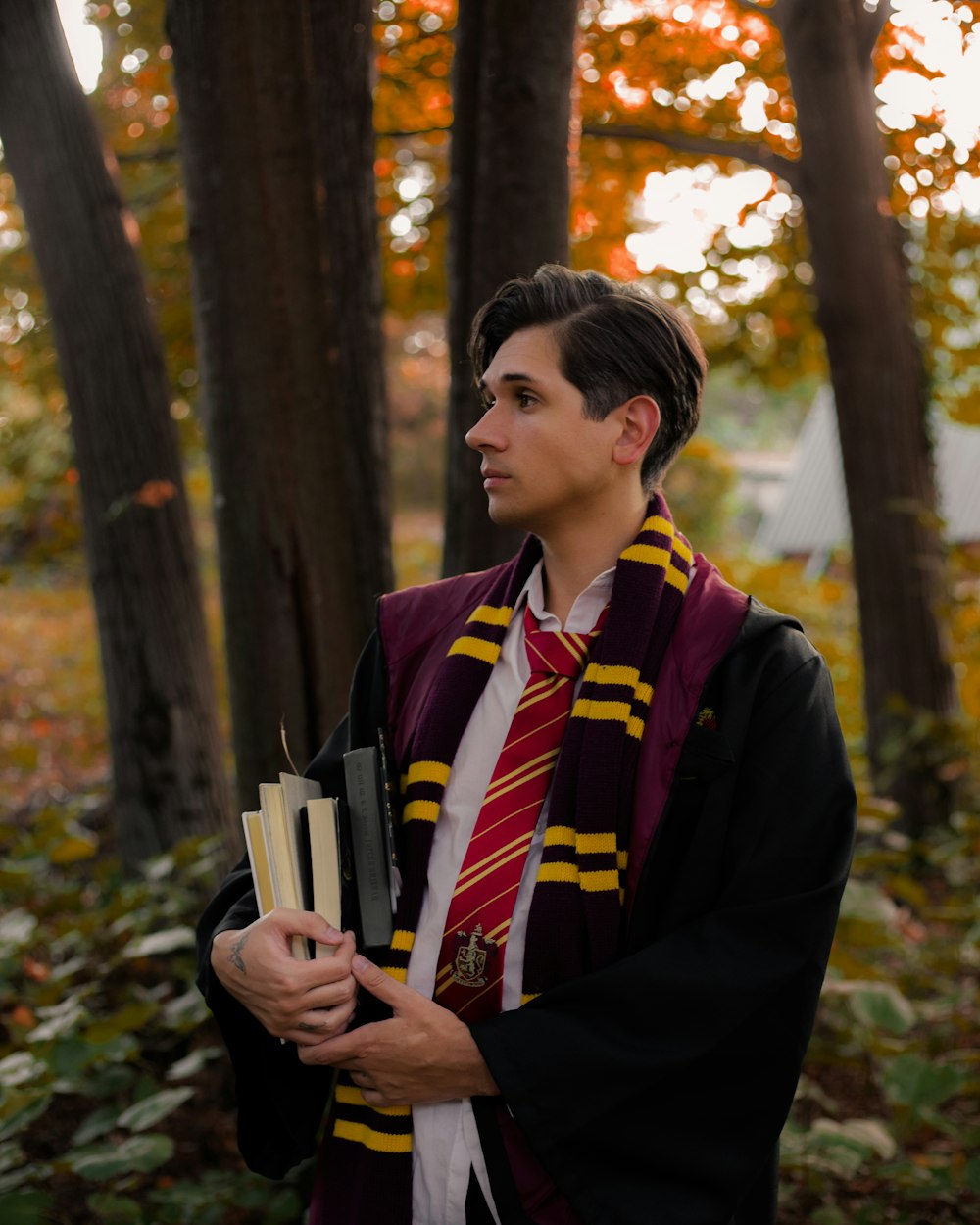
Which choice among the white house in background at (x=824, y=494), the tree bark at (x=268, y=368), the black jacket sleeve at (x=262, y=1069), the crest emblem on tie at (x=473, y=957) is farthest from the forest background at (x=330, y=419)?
the white house in background at (x=824, y=494)

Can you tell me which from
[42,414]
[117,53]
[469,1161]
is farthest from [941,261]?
[469,1161]

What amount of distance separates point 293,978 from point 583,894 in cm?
44

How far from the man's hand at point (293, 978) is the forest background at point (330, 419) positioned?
3.45 ft

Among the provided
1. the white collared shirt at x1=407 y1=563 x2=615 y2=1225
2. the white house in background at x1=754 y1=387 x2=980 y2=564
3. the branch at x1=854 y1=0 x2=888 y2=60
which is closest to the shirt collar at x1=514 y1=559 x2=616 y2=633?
the white collared shirt at x1=407 y1=563 x2=615 y2=1225

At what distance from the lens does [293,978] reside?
1.70 m

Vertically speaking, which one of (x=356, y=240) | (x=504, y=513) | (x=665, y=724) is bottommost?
(x=665, y=724)

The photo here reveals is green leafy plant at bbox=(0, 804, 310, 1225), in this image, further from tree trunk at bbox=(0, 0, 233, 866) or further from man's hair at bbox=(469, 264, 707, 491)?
man's hair at bbox=(469, 264, 707, 491)

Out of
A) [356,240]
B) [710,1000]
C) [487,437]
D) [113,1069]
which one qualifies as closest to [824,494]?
[356,240]

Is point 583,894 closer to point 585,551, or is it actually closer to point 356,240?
point 585,551

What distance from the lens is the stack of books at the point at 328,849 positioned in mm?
1782

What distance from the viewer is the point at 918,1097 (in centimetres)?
292

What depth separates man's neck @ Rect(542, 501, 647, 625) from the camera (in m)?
1.99

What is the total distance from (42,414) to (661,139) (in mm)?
4634

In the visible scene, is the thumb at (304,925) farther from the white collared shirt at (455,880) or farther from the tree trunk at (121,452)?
the tree trunk at (121,452)
